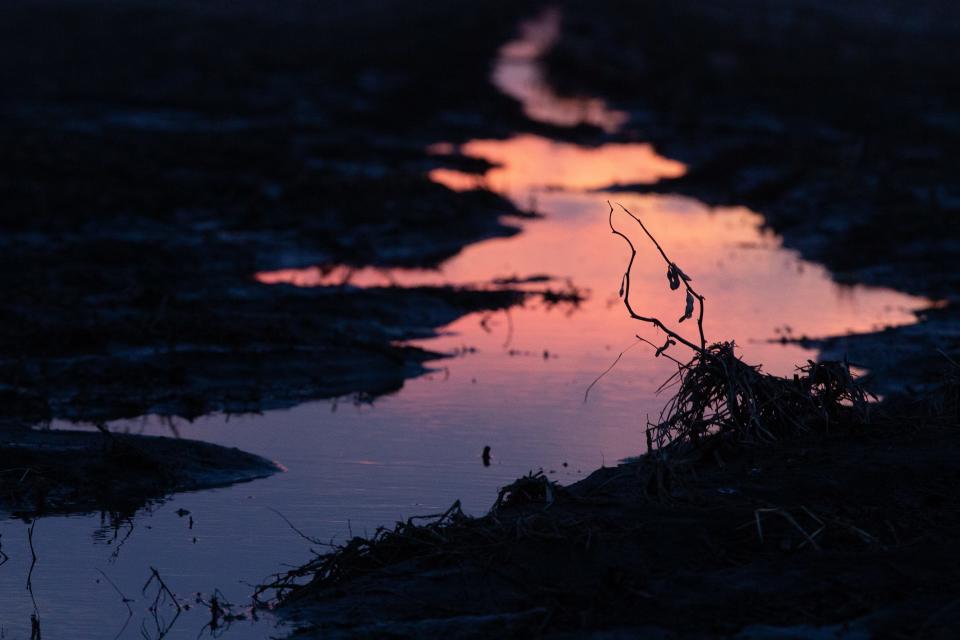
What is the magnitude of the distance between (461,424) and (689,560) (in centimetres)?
432

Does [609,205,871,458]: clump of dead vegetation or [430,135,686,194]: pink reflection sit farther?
[430,135,686,194]: pink reflection

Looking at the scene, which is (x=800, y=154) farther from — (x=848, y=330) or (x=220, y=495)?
(x=220, y=495)

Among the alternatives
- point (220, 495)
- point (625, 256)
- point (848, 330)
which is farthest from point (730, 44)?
point (220, 495)

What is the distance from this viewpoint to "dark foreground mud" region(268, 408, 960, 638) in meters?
5.72

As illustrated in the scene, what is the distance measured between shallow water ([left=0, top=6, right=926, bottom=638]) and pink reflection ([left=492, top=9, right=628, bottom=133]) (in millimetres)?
14512

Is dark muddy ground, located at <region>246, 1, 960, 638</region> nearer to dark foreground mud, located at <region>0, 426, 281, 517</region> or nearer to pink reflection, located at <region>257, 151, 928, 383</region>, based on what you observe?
dark foreground mud, located at <region>0, 426, 281, 517</region>

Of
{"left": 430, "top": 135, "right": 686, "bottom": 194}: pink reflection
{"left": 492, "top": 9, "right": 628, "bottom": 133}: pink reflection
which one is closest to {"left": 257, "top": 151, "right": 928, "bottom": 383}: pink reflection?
{"left": 430, "top": 135, "right": 686, "bottom": 194}: pink reflection

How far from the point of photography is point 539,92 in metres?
39.5

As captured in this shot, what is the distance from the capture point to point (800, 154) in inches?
1063

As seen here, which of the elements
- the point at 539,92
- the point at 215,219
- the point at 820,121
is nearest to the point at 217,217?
the point at 215,219

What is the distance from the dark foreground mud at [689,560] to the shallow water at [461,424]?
0.68 metres

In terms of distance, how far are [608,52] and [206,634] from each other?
4364 cm

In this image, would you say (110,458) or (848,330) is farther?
(848,330)

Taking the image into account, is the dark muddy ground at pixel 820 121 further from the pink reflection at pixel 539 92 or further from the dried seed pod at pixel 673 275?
the dried seed pod at pixel 673 275
